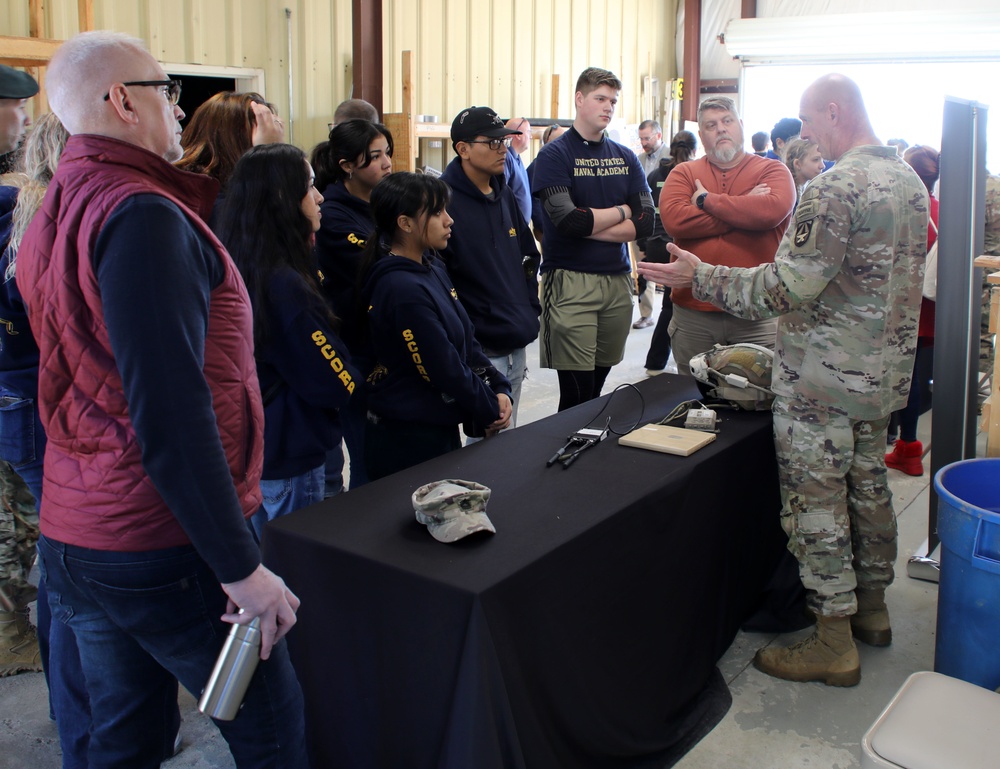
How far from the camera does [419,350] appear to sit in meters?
2.32

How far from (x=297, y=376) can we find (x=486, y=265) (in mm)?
1143

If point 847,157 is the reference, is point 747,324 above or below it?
below

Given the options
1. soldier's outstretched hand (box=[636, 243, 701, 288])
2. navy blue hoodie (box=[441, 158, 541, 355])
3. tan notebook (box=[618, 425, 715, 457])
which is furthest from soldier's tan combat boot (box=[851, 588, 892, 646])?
navy blue hoodie (box=[441, 158, 541, 355])

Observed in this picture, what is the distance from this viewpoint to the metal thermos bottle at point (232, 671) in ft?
3.99

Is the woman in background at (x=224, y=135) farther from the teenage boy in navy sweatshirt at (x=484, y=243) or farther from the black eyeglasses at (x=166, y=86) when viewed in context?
the black eyeglasses at (x=166, y=86)

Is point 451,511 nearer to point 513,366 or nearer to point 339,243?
point 339,243

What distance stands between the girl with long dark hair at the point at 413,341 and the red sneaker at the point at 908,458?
2.25 m

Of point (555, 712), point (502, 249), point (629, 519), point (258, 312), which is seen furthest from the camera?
point (502, 249)

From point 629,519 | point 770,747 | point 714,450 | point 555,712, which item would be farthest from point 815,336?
point 555,712

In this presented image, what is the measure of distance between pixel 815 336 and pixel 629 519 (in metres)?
0.79

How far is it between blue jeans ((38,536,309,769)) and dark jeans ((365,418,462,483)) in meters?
1.08

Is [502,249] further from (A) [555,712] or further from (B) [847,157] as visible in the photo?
(A) [555,712]

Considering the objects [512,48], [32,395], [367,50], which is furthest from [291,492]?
[512,48]

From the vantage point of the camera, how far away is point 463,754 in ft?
4.81
